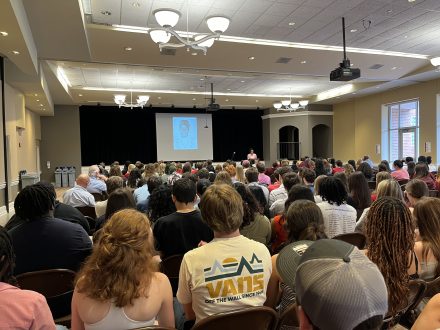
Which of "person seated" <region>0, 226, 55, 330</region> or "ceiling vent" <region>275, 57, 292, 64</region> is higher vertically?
"ceiling vent" <region>275, 57, 292, 64</region>

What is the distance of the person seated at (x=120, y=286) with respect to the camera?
1344mm

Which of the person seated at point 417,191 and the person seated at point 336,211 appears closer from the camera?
the person seated at point 336,211

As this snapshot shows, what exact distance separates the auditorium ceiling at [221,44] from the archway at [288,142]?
5.69 metres

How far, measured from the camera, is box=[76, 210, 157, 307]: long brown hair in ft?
4.40

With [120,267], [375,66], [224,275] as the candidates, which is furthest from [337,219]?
[375,66]

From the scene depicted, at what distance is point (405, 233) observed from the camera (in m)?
1.68

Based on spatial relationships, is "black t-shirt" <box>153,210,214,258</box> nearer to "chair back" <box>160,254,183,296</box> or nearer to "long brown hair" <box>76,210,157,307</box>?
"chair back" <box>160,254,183,296</box>

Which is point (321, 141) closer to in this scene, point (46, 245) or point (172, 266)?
point (172, 266)

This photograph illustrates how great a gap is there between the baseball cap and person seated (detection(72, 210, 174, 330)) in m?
0.88

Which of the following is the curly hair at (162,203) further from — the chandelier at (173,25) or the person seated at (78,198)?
the chandelier at (173,25)

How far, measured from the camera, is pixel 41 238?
212 centimetres

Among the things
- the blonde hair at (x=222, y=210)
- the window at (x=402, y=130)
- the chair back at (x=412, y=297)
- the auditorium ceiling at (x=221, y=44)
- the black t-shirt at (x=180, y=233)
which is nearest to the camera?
the chair back at (x=412, y=297)

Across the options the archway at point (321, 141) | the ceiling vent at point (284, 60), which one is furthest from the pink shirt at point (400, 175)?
the archway at point (321, 141)

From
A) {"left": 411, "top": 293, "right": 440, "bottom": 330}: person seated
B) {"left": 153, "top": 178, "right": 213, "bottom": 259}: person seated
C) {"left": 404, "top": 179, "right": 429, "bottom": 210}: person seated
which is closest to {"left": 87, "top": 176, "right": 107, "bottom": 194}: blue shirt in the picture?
{"left": 153, "top": 178, "right": 213, "bottom": 259}: person seated
